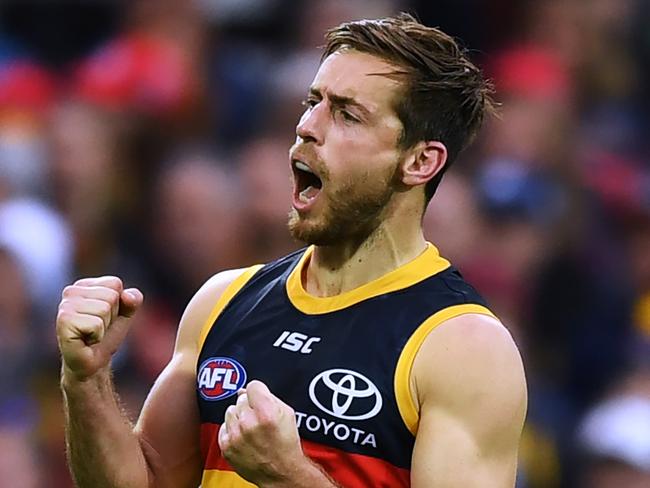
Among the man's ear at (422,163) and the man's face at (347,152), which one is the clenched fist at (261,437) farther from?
the man's ear at (422,163)

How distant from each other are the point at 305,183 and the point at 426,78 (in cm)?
39

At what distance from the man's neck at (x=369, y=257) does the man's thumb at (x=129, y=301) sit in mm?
442

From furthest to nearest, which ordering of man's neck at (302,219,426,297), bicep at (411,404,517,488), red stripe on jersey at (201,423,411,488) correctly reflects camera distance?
1. man's neck at (302,219,426,297)
2. red stripe on jersey at (201,423,411,488)
3. bicep at (411,404,517,488)

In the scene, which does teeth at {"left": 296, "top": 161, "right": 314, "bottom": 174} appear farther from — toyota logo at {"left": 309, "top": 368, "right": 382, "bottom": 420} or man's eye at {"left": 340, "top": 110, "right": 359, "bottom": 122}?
toyota logo at {"left": 309, "top": 368, "right": 382, "bottom": 420}

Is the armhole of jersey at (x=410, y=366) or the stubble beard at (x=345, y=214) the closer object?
the armhole of jersey at (x=410, y=366)

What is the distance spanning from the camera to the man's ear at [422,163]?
13.6ft

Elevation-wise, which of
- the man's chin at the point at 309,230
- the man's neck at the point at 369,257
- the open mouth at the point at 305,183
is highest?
the open mouth at the point at 305,183

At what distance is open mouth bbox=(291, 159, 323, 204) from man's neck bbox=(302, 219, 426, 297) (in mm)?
162

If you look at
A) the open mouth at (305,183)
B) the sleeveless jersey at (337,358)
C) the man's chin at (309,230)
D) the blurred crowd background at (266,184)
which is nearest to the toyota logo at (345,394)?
the sleeveless jersey at (337,358)

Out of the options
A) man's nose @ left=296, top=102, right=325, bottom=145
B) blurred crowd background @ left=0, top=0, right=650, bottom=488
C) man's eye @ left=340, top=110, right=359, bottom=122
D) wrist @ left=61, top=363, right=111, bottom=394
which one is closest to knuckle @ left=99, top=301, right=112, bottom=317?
wrist @ left=61, top=363, right=111, bottom=394

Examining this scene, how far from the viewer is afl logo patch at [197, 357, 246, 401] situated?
4.13 m

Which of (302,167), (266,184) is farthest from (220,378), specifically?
(266,184)

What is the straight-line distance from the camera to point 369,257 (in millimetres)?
4191

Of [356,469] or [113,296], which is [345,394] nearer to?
[356,469]
